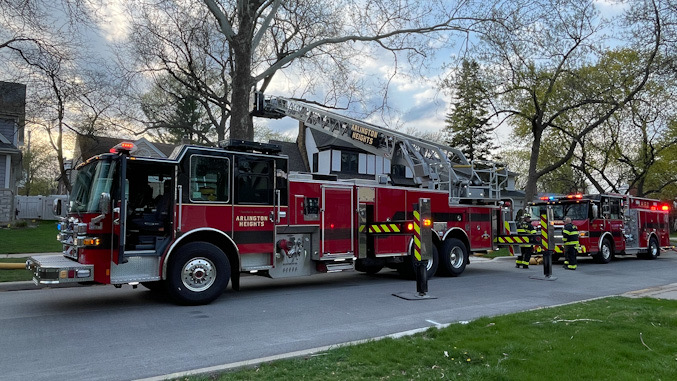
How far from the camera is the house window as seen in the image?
121 feet

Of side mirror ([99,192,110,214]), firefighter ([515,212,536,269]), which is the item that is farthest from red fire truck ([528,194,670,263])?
side mirror ([99,192,110,214])

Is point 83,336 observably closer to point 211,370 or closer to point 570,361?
point 211,370

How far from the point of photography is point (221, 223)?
8695 millimetres

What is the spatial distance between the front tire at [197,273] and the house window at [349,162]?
28351 mm

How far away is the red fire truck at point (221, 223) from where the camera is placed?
771 centimetres

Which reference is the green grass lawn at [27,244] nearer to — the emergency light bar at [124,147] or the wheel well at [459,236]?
the emergency light bar at [124,147]

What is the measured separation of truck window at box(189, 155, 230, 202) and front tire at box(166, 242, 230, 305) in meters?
0.82

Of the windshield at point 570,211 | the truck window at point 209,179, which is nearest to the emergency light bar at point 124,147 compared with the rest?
the truck window at point 209,179

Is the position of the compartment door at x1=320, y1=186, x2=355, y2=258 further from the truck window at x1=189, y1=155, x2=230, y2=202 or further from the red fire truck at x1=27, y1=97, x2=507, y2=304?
the truck window at x1=189, y1=155, x2=230, y2=202

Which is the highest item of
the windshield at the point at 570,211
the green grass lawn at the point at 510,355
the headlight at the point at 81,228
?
the windshield at the point at 570,211

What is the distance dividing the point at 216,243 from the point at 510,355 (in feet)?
17.9

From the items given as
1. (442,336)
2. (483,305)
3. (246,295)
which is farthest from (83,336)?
(483,305)

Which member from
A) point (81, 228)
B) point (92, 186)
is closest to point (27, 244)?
point (92, 186)

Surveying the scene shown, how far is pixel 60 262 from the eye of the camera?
25.1 ft
